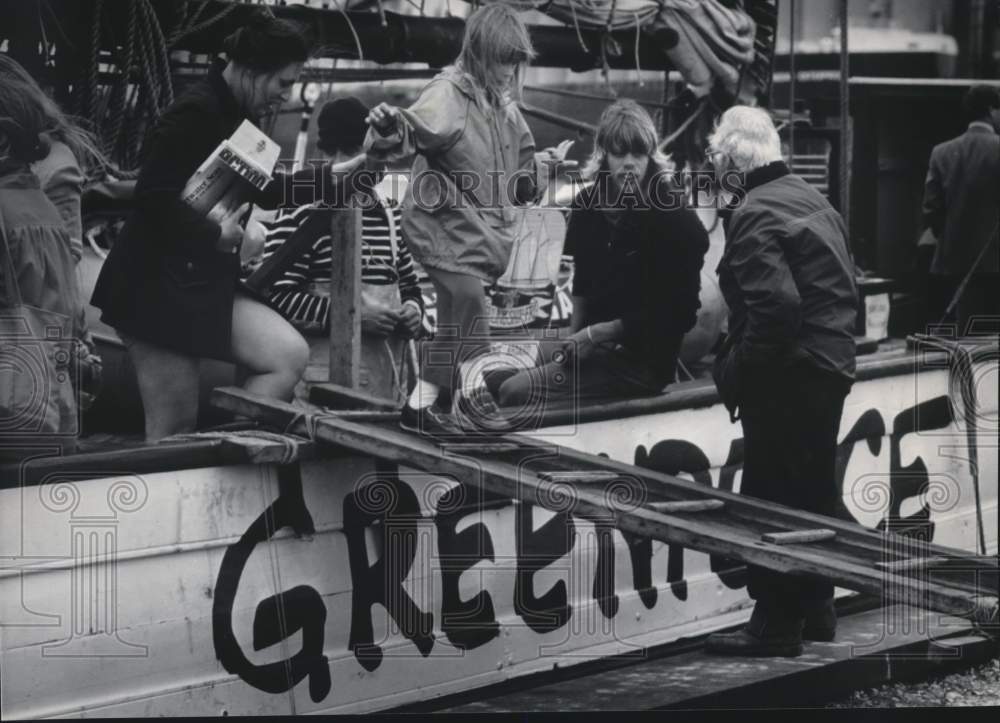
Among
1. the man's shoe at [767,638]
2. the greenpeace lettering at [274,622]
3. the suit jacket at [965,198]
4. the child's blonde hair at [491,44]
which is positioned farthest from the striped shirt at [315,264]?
the suit jacket at [965,198]

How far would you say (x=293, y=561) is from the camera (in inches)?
193

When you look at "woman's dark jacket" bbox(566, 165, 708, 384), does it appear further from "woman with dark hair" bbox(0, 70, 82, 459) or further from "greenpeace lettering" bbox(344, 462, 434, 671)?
"woman with dark hair" bbox(0, 70, 82, 459)

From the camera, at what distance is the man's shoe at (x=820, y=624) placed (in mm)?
5621

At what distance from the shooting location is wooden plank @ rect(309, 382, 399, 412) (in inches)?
212

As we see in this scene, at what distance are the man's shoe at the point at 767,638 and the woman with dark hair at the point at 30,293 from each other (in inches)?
90.5

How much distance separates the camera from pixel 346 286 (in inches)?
212

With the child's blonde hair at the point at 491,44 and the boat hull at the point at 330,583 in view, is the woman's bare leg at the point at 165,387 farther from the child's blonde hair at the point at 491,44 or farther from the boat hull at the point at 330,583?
the child's blonde hair at the point at 491,44

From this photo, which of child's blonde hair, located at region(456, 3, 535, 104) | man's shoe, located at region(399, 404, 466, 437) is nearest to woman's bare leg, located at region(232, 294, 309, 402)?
man's shoe, located at region(399, 404, 466, 437)

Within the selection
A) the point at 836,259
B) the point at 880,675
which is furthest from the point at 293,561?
the point at 880,675

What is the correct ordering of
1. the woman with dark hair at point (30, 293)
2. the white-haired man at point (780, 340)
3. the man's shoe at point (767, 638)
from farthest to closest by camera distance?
the man's shoe at point (767, 638) → the white-haired man at point (780, 340) → the woman with dark hair at point (30, 293)

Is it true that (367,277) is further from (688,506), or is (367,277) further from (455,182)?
(688,506)

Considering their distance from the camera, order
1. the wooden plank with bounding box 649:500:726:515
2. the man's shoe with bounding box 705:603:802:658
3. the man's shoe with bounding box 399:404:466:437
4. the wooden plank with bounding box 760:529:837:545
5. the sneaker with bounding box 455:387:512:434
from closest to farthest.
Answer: the wooden plank with bounding box 760:529:837:545 → the wooden plank with bounding box 649:500:726:515 → the man's shoe with bounding box 399:404:466:437 → the sneaker with bounding box 455:387:512:434 → the man's shoe with bounding box 705:603:802:658

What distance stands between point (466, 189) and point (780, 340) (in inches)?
43.4

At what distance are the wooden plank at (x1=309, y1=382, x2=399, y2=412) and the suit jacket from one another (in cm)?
307
